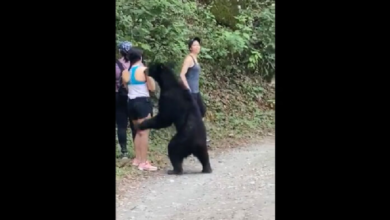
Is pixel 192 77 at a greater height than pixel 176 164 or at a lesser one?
greater

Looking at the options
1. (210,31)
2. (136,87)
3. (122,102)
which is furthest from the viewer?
(210,31)

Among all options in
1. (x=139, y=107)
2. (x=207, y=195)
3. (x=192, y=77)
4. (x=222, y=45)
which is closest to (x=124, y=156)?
(x=139, y=107)

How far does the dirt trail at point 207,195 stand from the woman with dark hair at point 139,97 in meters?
0.33

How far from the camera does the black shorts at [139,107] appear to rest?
593 centimetres

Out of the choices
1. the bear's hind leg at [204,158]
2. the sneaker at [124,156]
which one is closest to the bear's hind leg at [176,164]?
the bear's hind leg at [204,158]

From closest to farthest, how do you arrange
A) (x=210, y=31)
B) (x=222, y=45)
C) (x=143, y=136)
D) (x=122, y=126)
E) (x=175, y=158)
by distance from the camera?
1. (x=175, y=158)
2. (x=143, y=136)
3. (x=122, y=126)
4. (x=222, y=45)
5. (x=210, y=31)

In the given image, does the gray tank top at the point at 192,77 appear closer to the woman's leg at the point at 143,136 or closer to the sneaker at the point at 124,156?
the woman's leg at the point at 143,136

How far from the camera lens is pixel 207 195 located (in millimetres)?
5289

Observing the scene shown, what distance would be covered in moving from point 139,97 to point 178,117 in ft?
1.49

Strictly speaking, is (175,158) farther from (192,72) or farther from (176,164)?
(192,72)

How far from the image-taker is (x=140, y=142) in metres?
6.06
